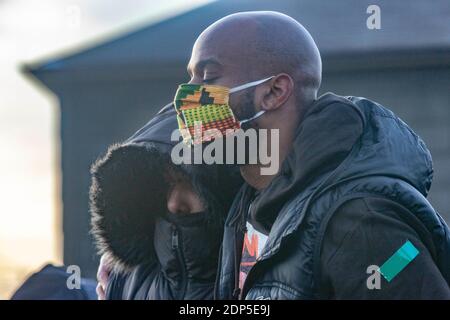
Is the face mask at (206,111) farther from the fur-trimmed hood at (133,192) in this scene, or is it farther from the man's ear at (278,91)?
the fur-trimmed hood at (133,192)

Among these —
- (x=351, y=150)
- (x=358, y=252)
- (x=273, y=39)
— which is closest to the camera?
(x=358, y=252)

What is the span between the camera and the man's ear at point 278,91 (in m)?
2.66

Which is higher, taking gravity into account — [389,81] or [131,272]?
[389,81]

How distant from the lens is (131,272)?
3.48 metres

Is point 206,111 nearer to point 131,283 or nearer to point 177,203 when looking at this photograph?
point 177,203

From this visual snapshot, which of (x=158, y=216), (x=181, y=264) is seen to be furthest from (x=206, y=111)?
(x=158, y=216)

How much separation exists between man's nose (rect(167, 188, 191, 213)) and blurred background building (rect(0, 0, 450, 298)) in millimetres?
4978

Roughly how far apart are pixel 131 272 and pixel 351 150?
124 cm

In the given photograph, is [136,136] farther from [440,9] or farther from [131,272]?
[440,9]

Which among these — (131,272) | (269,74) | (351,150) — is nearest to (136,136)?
(131,272)

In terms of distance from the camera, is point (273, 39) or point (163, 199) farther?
point (163, 199)

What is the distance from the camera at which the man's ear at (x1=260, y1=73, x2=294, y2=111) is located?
266 cm

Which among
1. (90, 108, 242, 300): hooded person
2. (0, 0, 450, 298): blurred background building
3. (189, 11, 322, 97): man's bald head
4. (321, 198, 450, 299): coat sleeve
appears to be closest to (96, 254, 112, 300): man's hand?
(90, 108, 242, 300): hooded person

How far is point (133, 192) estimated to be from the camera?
3553 millimetres
